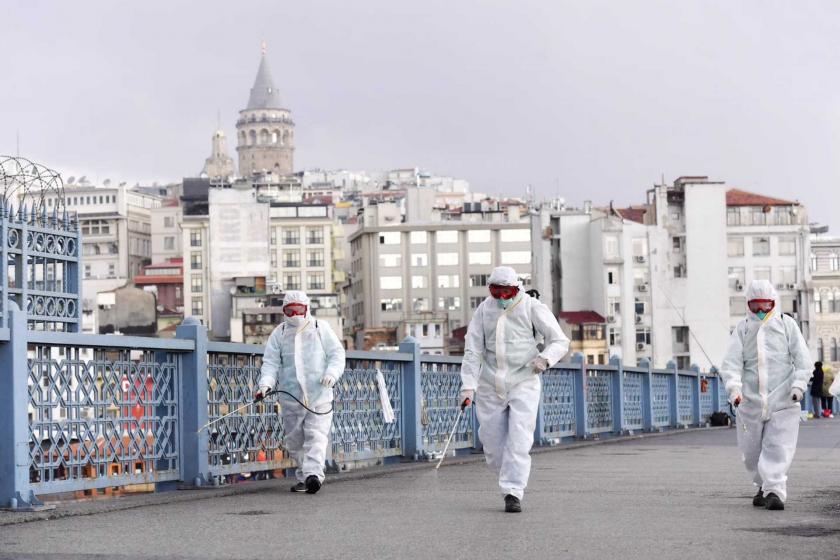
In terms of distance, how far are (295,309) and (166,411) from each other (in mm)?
1389

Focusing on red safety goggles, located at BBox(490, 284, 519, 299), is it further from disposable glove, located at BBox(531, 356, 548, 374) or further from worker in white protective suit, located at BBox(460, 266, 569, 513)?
disposable glove, located at BBox(531, 356, 548, 374)

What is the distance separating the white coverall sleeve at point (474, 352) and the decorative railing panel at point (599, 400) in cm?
1461

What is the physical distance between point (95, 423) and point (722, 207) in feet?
415

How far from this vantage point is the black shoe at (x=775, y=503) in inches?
471

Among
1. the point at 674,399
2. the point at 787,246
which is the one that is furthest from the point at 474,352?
the point at 787,246

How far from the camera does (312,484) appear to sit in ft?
45.0

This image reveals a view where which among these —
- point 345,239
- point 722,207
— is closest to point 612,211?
point 722,207

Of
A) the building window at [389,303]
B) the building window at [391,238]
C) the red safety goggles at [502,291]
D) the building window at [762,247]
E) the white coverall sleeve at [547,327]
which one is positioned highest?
the building window at [391,238]

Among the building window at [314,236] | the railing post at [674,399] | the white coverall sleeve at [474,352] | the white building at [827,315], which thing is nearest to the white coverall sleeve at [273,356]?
the white coverall sleeve at [474,352]

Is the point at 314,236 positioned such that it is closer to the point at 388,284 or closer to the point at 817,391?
the point at 388,284

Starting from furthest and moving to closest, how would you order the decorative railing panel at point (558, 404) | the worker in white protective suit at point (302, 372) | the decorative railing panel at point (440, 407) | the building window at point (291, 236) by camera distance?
the building window at point (291, 236), the decorative railing panel at point (558, 404), the decorative railing panel at point (440, 407), the worker in white protective suit at point (302, 372)

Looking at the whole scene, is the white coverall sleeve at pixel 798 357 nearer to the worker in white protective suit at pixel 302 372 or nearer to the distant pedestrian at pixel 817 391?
the worker in white protective suit at pixel 302 372

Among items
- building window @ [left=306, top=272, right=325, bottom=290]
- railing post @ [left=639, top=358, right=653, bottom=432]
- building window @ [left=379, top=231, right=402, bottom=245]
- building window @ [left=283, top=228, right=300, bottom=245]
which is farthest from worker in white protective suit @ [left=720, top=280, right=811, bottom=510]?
building window @ [left=283, top=228, right=300, bottom=245]

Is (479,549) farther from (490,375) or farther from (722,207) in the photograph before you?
(722,207)
